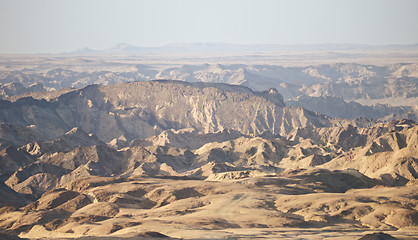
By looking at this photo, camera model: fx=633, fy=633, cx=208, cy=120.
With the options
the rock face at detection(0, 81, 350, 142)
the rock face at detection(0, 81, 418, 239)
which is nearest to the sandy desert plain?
the rock face at detection(0, 81, 418, 239)

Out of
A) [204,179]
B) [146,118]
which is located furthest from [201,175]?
[146,118]

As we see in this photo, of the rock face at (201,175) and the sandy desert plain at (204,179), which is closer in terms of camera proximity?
the sandy desert plain at (204,179)

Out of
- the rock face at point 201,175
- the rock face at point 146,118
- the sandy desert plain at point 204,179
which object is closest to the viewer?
the sandy desert plain at point 204,179

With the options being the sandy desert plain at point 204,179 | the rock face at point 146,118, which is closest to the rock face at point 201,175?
the sandy desert plain at point 204,179

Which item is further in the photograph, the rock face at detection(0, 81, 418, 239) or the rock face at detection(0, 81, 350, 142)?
the rock face at detection(0, 81, 350, 142)

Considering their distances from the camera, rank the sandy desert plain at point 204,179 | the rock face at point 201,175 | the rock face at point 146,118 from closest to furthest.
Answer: the sandy desert plain at point 204,179 < the rock face at point 201,175 < the rock face at point 146,118

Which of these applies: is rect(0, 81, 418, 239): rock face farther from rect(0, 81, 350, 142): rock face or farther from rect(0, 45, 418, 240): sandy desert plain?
rect(0, 81, 350, 142): rock face

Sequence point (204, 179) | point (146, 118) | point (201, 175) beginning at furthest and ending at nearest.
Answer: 1. point (146, 118)
2. point (201, 175)
3. point (204, 179)

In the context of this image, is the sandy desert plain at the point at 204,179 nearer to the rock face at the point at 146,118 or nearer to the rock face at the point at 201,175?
A: the rock face at the point at 201,175

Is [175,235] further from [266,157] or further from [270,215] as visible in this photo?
[266,157]

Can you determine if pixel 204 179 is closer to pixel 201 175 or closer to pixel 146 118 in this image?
pixel 201 175

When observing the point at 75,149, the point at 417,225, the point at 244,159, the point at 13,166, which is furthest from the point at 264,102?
the point at 417,225
